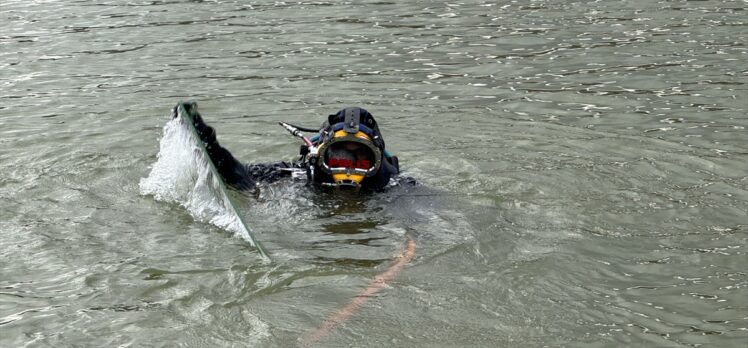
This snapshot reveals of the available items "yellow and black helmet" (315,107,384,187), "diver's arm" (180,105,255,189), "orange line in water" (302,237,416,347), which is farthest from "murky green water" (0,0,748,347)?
"yellow and black helmet" (315,107,384,187)

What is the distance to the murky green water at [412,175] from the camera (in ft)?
21.8

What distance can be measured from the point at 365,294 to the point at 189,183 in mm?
2425

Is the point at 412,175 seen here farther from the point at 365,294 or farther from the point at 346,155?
the point at 365,294

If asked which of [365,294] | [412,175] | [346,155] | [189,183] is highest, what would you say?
[346,155]

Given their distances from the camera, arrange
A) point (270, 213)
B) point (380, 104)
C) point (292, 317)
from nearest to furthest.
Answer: point (292, 317) < point (270, 213) < point (380, 104)

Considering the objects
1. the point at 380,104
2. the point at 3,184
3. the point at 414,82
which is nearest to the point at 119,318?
the point at 3,184

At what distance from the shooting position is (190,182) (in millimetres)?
8703

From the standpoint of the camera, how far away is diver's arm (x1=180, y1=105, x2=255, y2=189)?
847 centimetres

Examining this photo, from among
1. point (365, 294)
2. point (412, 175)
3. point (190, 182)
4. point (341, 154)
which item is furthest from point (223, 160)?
point (365, 294)

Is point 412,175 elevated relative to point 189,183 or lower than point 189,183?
lower

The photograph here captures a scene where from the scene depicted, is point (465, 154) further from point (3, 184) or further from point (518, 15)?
point (518, 15)

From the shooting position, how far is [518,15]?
17016mm

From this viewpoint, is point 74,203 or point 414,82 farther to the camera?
point 414,82

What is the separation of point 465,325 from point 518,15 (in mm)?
11237
